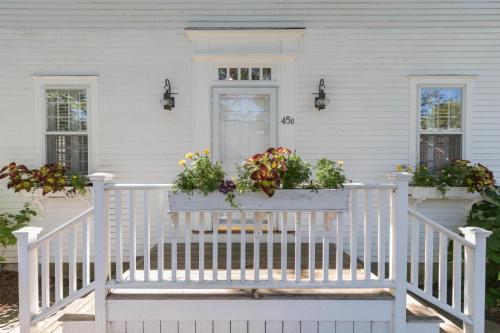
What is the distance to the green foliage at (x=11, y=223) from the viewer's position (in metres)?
4.65

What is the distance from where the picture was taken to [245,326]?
2988 mm

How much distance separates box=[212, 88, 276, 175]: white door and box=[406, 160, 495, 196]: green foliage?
1.86 metres

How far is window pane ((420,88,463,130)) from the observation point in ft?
16.7

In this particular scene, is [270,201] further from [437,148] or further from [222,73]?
[437,148]

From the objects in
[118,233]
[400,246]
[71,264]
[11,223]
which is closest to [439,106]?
[400,246]

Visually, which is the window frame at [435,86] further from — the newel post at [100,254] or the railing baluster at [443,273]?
the newel post at [100,254]

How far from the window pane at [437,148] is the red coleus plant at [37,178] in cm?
488

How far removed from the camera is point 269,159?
2865 mm

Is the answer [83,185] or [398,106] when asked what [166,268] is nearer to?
[83,185]

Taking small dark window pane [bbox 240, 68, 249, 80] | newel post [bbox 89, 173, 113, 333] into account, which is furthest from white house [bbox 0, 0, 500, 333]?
newel post [bbox 89, 173, 113, 333]

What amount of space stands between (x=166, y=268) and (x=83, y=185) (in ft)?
6.19

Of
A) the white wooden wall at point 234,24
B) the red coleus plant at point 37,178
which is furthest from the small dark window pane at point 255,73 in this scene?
the red coleus plant at point 37,178

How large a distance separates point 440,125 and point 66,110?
5222mm

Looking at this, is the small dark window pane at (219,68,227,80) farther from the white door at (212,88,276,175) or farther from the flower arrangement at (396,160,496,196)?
the flower arrangement at (396,160,496,196)
